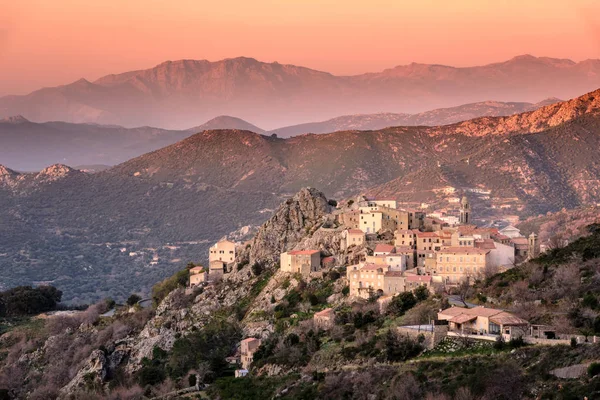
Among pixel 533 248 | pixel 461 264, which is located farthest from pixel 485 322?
pixel 533 248

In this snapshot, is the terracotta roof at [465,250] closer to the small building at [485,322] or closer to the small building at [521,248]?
the small building at [521,248]

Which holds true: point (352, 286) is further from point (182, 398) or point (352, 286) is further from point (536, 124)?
point (536, 124)

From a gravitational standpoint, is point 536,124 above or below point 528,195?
above

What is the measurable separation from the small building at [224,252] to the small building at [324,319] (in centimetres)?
2331

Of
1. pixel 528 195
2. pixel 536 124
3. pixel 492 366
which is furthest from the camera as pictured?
pixel 536 124

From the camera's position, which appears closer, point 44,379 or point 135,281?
point 44,379

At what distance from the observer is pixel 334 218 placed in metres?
82.1

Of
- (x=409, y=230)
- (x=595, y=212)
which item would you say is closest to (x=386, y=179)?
(x=595, y=212)

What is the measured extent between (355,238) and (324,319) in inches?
472

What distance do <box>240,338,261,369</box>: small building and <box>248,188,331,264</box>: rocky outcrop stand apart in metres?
15.7

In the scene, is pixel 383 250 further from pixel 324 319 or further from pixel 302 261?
pixel 324 319

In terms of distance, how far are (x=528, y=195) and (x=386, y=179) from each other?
131 ft

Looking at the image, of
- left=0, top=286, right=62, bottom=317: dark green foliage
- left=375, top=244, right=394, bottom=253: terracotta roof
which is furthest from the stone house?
left=0, top=286, right=62, bottom=317: dark green foliage

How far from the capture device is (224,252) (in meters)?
89.3
